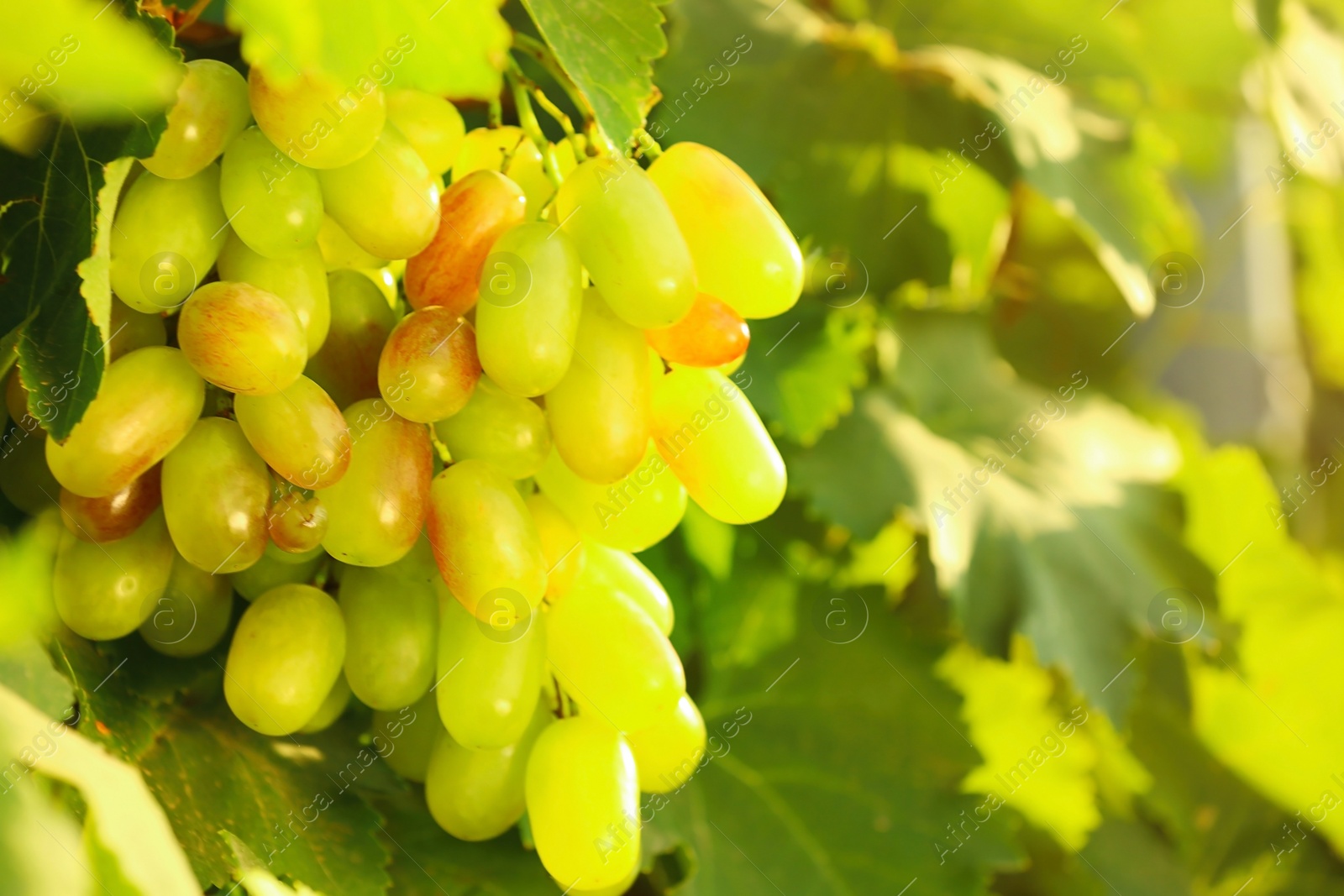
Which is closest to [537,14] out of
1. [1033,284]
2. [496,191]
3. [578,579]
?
[496,191]

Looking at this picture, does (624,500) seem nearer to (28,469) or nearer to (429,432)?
(429,432)

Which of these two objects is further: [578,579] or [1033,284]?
[1033,284]

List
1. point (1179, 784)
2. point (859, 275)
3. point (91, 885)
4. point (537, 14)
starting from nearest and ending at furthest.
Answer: point (91, 885) → point (537, 14) → point (859, 275) → point (1179, 784)

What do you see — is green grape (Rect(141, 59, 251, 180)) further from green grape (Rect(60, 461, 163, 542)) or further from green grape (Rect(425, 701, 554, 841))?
green grape (Rect(425, 701, 554, 841))

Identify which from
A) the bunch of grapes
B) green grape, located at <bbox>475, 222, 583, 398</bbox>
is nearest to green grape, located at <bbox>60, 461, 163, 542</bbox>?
the bunch of grapes

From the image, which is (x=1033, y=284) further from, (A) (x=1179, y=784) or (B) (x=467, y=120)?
(B) (x=467, y=120)

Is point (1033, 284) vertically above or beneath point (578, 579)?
beneath

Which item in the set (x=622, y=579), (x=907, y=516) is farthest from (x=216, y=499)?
(x=907, y=516)

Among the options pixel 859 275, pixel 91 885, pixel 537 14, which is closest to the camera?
pixel 91 885
